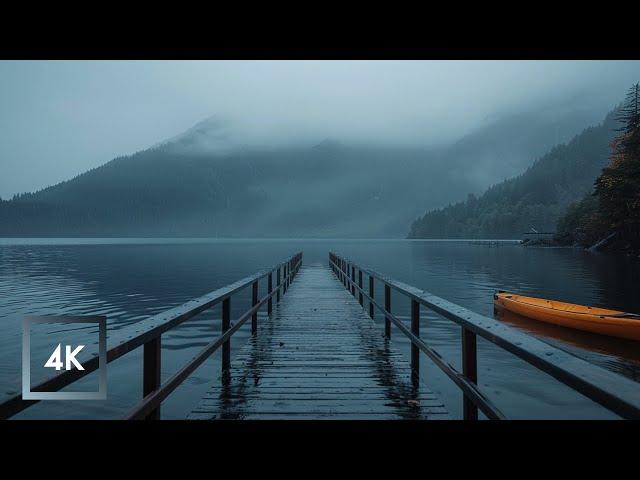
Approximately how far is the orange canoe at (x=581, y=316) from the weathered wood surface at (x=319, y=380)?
885cm

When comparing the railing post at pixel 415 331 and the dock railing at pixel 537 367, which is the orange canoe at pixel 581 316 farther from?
the dock railing at pixel 537 367

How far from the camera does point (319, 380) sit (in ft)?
18.2

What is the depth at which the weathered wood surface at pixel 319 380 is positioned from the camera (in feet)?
14.9

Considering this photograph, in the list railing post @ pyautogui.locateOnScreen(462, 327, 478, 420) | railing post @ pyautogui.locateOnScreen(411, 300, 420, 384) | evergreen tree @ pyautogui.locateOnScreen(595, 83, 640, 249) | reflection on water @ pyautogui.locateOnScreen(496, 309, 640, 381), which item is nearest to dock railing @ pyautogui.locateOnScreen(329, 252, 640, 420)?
railing post @ pyautogui.locateOnScreen(462, 327, 478, 420)

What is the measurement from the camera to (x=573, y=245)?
9094 centimetres

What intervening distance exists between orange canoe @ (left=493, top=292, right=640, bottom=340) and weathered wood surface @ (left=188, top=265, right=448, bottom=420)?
8.85 m

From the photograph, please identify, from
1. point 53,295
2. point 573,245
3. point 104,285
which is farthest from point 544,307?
point 573,245

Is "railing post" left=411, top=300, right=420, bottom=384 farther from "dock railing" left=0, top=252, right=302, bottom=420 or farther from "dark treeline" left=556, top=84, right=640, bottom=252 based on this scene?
"dark treeline" left=556, top=84, right=640, bottom=252

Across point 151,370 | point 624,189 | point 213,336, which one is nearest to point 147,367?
point 151,370

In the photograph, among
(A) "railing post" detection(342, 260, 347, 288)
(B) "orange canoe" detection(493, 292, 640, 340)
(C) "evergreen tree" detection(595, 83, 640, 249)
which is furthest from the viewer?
(C) "evergreen tree" detection(595, 83, 640, 249)

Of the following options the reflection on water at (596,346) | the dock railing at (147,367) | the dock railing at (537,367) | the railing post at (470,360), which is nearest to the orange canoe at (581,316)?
the reflection on water at (596,346)

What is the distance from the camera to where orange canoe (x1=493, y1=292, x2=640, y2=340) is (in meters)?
12.5

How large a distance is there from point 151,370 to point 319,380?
3.06 meters

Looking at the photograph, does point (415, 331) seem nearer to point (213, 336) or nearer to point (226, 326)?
point (226, 326)
